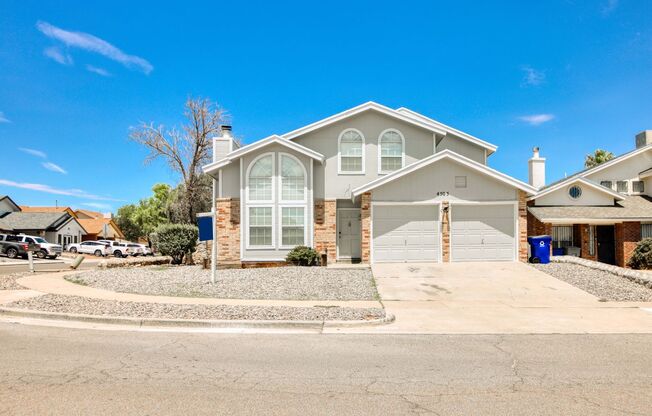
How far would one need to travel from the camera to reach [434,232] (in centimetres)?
1655

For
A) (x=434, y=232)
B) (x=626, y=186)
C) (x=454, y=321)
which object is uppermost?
(x=626, y=186)

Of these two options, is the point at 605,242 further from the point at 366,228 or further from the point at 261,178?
the point at 261,178

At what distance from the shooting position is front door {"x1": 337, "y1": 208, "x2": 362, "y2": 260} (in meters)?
18.8

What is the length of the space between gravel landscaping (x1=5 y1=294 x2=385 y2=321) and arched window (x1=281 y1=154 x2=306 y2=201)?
898cm

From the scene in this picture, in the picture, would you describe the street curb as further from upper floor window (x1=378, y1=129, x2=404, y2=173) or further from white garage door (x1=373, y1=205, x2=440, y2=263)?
upper floor window (x1=378, y1=129, x2=404, y2=173)

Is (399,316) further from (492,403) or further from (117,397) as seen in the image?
(117,397)

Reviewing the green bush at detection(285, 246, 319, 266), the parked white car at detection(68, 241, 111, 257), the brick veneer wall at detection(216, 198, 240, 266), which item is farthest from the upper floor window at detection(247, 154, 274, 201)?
the parked white car at detection(68, 241, 111, 257)

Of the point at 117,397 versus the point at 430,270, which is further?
the point at 430,270

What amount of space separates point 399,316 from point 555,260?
10417mm

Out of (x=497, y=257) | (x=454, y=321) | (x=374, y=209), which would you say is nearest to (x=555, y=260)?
(x=497, y=257)

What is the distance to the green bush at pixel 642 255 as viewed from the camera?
19.8 m

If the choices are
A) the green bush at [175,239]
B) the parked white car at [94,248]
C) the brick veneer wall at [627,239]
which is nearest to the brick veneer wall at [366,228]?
the green bush at [175,239]

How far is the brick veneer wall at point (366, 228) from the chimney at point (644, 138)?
18523 millimetres

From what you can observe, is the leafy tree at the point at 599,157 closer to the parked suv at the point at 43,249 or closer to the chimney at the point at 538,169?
the chimney at the point at 538,169
